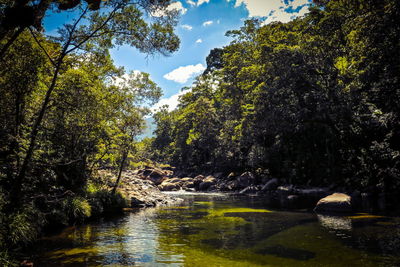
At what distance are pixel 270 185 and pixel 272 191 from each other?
3.34 ft

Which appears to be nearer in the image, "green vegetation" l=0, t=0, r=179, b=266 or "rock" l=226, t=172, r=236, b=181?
"green vegetation" l=0, t=0, r=179, b=266

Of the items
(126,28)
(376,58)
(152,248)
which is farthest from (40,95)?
(376,58)

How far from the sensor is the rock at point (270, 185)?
33812mm

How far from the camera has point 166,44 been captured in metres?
12.1

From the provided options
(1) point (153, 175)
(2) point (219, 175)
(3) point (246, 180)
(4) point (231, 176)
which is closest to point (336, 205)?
(3) point (246, 180)

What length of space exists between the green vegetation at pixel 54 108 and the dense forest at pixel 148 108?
0.20ft

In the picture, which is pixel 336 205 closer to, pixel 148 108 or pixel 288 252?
pixel 288 252

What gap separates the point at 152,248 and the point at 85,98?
9030 millimetres

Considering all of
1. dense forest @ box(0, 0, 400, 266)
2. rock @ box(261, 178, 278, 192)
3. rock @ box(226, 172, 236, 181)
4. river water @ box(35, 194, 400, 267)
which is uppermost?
dense forest @ box(0, 0, 400, 266)

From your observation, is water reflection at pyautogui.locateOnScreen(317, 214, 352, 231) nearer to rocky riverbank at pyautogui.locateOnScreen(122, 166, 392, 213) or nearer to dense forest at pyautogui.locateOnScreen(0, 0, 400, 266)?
rocky riverbank at pyautogui.locateOnScreen(122, 166, 392, 213)

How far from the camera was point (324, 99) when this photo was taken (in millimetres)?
28047

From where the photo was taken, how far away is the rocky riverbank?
58.2ft

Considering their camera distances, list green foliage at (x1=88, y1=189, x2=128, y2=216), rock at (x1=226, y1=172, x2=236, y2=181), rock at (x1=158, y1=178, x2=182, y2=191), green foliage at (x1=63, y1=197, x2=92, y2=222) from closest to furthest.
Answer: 1. green foliage at (x1=63, y1=197, x2=92, y2=222)
2. green foliage at (x1=88, y1=189, x2=128, y2=216)
3. rock at (x1=158, y1=178, x2=182, y2=191)
4. rock at (x1=226, y1=172, x2=236, y2=181)

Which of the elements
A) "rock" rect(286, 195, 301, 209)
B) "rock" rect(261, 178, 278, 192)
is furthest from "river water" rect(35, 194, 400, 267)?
"rock" rect(261, 178, 278, 192)
